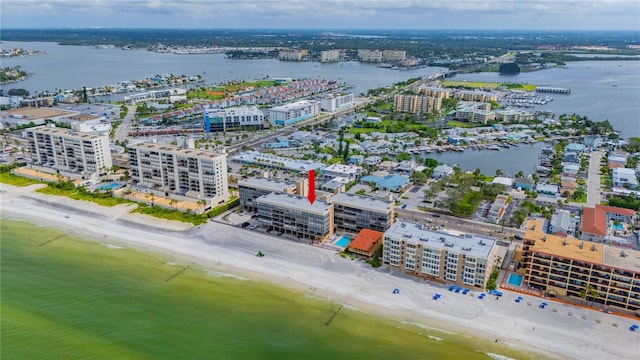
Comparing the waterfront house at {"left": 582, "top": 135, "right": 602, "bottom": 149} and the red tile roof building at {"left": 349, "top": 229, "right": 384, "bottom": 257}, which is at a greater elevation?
the waterfront house at {"left": 582, "top": 135, "right": 602, "bottom": 149}

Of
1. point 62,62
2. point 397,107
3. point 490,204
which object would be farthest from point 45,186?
point 62,62

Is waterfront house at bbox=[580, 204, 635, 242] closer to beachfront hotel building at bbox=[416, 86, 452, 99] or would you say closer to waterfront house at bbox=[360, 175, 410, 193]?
waterfront house at bbox=[360, 175, 410, 193]

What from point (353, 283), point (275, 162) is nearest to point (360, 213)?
point (353, 283)

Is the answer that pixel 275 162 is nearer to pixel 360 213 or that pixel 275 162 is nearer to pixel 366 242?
pixel 360 213

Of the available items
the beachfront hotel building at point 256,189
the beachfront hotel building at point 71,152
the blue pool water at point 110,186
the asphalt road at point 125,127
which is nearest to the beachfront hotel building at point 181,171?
the blue pool water at point 110,186

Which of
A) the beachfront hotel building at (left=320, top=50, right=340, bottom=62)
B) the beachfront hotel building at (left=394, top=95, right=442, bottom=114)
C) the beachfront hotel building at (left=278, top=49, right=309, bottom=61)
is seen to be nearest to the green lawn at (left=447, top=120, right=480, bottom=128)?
the beachfront hotel building at (left=394, top=95, right=442, bottom=114)

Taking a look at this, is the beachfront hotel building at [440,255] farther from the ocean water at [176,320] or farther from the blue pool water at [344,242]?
the ocean water at [176,320]
